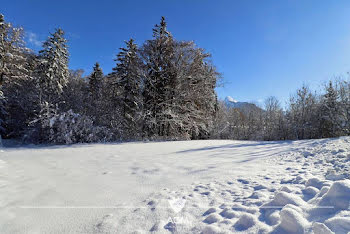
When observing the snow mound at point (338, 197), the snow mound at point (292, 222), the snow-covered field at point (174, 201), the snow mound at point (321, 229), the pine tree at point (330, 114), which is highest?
the pine tree at point (330, 114)

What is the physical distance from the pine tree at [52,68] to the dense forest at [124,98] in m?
0.02

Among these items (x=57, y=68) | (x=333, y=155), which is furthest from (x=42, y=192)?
(x=57, y=68)

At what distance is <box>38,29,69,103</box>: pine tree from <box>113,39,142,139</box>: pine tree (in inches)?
170

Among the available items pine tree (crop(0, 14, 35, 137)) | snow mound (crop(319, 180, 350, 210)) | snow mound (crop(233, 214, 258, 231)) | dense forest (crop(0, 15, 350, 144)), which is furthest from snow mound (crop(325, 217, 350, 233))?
pine tree (crop(0, 14, 35, 137))

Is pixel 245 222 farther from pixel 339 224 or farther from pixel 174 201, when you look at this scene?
pixel 174 201

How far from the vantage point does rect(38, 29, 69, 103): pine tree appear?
36.1 feet

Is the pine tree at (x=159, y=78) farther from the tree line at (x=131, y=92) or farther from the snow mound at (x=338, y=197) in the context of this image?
the snow mound at (x=338, y=197)

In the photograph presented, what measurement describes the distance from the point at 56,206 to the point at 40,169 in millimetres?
2123

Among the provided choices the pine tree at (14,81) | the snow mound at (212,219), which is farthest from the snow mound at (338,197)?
the pine tree at (14,81)

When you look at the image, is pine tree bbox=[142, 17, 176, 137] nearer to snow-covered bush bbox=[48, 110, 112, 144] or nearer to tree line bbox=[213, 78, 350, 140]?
snow-covered bush bbox=[48, 110, 112, 144]

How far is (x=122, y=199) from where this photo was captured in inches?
72.5

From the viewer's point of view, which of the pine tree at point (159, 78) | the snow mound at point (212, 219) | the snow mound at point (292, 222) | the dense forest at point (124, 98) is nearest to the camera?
the snow mound at point (292, 222)

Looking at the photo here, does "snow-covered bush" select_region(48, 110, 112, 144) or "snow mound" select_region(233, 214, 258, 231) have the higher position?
"snow-covered bush" select_region(48, 110, 112, 144)

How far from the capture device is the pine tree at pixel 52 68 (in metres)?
11.0
